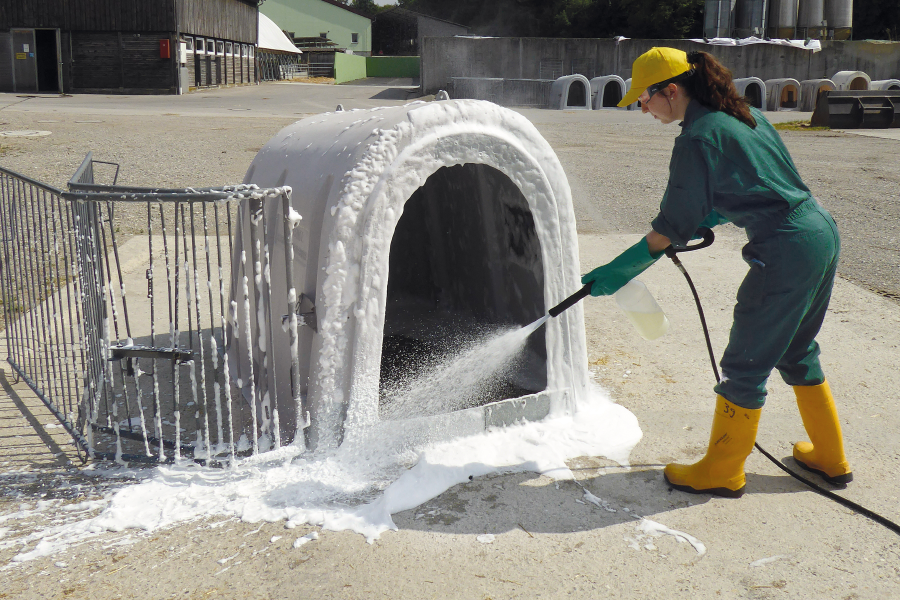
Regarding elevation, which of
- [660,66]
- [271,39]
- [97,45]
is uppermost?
[271,39]

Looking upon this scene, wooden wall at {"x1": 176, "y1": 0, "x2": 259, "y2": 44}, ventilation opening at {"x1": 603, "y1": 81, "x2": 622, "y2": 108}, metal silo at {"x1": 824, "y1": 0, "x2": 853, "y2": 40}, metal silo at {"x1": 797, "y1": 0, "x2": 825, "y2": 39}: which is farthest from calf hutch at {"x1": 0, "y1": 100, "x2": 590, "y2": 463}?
metal silo at {"x1": 824, "y1": 0, "x2": 853, "y2": 40}

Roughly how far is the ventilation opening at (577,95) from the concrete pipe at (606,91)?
24.7 inches

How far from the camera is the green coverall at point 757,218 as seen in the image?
286 centimetres

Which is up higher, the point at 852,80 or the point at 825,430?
the point at 852,80

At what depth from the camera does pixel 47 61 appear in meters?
29.4

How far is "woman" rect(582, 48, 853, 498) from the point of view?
2.86 m

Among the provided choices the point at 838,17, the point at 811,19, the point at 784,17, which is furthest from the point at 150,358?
the point at 838,17

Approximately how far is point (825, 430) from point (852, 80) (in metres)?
25.7

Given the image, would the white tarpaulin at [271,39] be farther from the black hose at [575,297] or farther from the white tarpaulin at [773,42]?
the black hose at [575,297]

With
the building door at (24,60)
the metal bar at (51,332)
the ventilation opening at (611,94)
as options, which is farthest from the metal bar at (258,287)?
the building door at (24,60)

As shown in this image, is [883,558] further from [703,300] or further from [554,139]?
[554,139]

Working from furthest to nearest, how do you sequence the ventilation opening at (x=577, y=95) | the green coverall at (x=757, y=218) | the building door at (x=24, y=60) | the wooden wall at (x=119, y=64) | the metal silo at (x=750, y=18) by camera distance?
the metal silo at (x=750, y=18)
the wooden wall at (x=119, y=64)
the building door at (x=24, y=60)
the ventilation opening at (x=577, y=95)
the green coverall at (x=757, y=218)

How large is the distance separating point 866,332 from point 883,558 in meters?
2.88

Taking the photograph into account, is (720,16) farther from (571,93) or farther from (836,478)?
(836,478)
